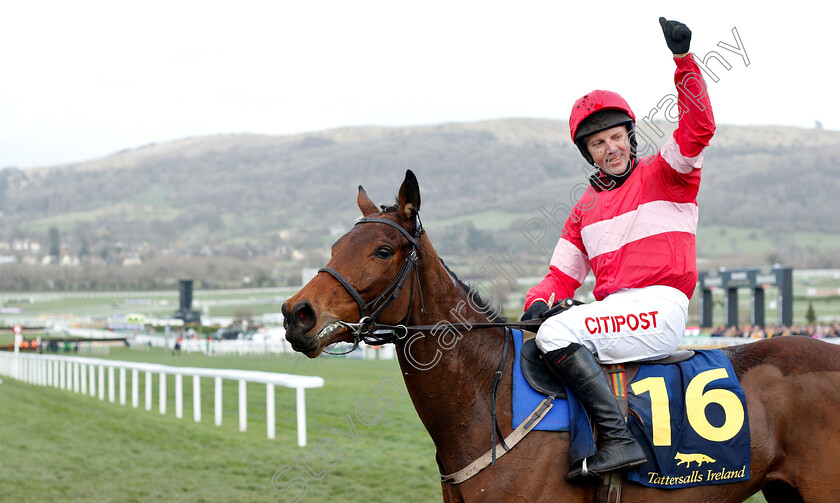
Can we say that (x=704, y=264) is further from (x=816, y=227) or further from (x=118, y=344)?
(x=118, y=344)

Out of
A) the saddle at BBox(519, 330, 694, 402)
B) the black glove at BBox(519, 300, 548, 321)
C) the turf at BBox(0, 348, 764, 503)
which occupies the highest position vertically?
the black glove at BBox(519, 300, 548, 321)

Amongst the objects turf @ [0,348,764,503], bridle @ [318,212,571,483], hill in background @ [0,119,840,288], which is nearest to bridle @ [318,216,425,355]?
bridle @ [318,212,571,483]

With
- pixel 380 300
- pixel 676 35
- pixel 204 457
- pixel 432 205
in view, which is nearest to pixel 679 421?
pixel 380 300

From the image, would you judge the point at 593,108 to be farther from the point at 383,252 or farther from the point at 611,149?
the point at 383,252

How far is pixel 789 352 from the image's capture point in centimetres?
304

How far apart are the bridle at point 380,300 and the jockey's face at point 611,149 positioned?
32.6 inches

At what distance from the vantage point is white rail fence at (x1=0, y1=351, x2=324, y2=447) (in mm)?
8434

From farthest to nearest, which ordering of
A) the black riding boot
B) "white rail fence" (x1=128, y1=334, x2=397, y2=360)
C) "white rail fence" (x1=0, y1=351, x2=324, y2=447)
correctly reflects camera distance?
1. "white rail fence" (x1=128, y1=334, x2=397, y2=360)
2. "white rail fence" (x1=0, y1=351, x2=324, y2=447)
3. the black riding boot

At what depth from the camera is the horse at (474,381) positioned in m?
2.69

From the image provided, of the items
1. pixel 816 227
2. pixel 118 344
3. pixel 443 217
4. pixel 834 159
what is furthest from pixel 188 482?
pixel 834 159

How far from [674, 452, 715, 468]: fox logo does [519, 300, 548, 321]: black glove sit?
0.74 m

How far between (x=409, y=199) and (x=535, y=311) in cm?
76

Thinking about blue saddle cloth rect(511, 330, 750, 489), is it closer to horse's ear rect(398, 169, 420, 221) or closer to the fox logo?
the fox logo

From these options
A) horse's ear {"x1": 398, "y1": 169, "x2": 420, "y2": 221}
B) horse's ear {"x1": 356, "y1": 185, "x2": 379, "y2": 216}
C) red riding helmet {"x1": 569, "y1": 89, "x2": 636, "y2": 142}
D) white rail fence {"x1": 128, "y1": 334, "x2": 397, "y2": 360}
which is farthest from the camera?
white rail fence {"x1": 128, "y1": 334, "x2": 397, "y2": 360}
